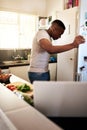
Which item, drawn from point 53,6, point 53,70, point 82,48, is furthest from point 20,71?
point 53,6

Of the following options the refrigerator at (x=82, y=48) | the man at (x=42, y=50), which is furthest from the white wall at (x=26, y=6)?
the man at (x=42, y=50)

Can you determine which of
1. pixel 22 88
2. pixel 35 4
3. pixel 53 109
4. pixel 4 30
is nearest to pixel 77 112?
pixel 53 109

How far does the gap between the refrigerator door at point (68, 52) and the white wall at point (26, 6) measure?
0.70 meters

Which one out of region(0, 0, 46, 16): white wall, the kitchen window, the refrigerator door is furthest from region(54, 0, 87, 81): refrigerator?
the kitchen window

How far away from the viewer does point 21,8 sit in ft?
12.9

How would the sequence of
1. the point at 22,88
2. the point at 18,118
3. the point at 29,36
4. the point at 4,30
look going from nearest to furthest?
the point at 18,118, the point at 22,88, the point at 4,30, the point at 29,36

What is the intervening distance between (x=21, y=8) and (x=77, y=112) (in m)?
3.43

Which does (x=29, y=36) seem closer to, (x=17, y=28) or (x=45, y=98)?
(x=17, y=28)

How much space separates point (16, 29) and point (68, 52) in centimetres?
133

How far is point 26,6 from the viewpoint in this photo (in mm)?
3973

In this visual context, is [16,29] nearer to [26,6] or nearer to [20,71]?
[26,6]

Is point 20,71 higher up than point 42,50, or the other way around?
point 42,50

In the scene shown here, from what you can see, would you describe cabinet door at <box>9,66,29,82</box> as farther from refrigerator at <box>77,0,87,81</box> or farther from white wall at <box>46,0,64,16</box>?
white wall at <box>46,0,64,16</box>

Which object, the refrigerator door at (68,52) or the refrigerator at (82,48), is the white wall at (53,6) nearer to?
the refrigerator door at (68,52)
